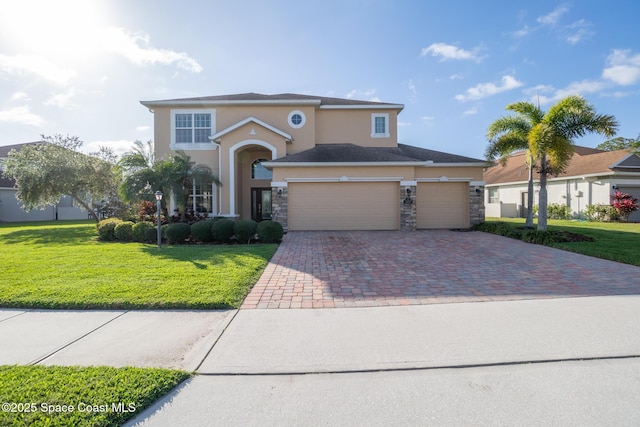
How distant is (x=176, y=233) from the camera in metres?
11.3

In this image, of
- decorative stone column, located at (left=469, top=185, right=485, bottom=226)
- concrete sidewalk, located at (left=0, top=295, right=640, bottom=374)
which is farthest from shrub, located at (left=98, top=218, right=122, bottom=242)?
decorative stone column, located at (left=469, top=185, right=485, bottom=226)

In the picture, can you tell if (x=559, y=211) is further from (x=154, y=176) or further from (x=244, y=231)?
(x=154, y=176)

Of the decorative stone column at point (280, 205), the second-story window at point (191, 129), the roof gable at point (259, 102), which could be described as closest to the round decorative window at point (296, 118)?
the roof gable at point (259, 102)

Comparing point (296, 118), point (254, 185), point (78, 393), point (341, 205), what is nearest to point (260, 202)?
point (254, 185)

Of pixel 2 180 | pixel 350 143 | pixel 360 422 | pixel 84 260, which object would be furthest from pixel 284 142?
pixel 2 180

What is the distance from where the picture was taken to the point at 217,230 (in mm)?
11305

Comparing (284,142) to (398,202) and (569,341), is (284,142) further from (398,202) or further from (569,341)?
(569,341)

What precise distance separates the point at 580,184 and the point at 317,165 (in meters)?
19.0

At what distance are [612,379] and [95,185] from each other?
2116cm

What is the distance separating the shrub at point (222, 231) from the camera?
37.1 ft

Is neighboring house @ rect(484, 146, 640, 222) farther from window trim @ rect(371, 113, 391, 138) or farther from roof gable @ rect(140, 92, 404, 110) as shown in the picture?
roof gable @ rect(140, 92, 404, 110)

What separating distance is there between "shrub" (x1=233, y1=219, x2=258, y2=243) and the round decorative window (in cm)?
827

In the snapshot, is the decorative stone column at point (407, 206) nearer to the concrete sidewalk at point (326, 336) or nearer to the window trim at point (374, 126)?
the window trim at point (374, 126)

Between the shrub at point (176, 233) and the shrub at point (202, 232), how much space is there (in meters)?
0.28
